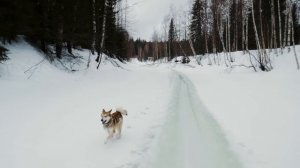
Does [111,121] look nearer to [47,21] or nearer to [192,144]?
[192,144]

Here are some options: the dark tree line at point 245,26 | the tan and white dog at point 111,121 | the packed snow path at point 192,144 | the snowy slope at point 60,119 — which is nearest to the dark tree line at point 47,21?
the snowy slope at point 60,119

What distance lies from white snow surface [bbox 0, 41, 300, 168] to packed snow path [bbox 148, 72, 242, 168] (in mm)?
19

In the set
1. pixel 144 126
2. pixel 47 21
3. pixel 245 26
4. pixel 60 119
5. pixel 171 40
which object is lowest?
pixel 144 126

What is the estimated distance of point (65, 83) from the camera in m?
14.1

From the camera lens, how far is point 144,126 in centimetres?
788

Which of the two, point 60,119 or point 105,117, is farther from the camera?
point 60,119

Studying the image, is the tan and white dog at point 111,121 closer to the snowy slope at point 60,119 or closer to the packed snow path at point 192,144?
the snowy slope at point 60,119

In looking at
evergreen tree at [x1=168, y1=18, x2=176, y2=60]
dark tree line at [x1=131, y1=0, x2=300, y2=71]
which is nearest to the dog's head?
dark tree line at [x1=131, y1=0, x2=300, y2=71]

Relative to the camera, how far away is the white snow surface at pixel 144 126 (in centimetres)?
548

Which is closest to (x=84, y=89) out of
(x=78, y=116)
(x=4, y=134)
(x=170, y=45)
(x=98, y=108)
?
(x=98, y=108)

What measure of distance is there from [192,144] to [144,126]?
6.44 feet

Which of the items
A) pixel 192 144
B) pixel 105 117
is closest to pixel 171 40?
pixel 192 144

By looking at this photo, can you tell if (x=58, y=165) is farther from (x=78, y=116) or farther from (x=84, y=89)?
(x=84, y=89)

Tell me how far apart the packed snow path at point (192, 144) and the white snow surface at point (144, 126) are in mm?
19
